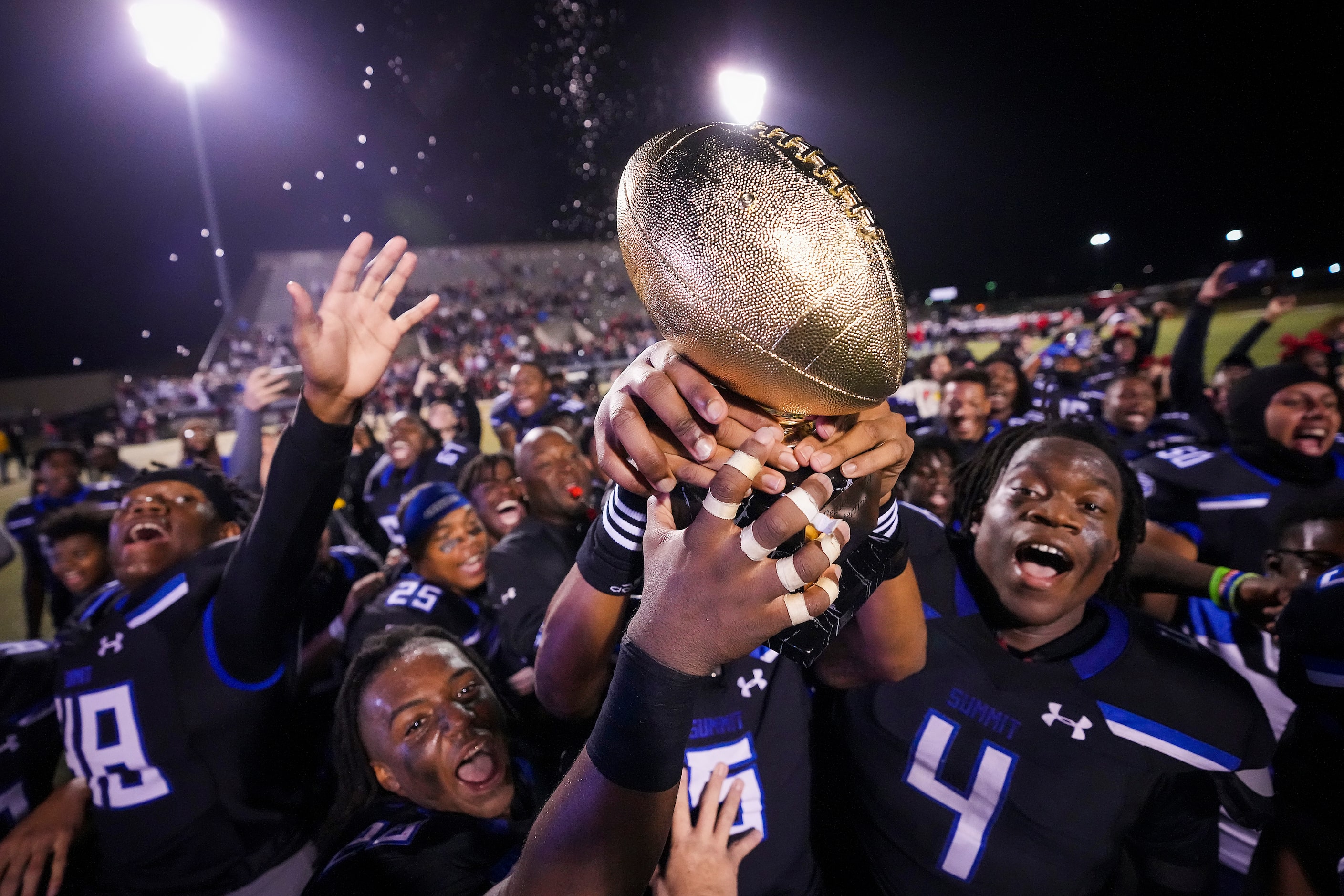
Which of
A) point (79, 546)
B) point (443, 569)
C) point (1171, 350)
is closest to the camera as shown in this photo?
point (443, 569)

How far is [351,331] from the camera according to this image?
65.8 inches

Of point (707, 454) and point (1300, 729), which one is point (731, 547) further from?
point (1300, 729)

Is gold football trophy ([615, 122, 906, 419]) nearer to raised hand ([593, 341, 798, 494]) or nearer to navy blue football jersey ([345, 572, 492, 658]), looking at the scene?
raised hand ([593, 341, 798, 494])

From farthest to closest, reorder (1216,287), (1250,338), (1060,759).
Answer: (1250,338)
(1216,287)
(1060,759)

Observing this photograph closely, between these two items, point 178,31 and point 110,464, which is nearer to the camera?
point 110,464

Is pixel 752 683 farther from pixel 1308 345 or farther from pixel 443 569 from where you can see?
pixel 1308 345

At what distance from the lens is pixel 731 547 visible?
75 cm

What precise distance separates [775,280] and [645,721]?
676 millimetres

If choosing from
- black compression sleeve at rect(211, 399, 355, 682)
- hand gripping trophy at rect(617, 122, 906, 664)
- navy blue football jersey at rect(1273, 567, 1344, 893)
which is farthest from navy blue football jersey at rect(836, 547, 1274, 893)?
black compression sleeve at rect(211, 399, 355, 682)

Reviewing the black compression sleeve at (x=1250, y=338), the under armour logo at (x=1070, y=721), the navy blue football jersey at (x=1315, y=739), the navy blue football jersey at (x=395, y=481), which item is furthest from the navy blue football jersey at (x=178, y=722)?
the black compression sleeve at (x=1250, y=338)

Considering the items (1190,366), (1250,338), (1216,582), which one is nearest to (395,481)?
(1216,582)

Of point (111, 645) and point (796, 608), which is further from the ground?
point (796, 608)

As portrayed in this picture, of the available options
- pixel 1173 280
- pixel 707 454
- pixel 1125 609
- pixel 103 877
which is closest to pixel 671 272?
pixel 707 454

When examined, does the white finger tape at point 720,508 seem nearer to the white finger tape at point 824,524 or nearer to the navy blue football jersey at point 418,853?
the white finger tape at point 824,524
